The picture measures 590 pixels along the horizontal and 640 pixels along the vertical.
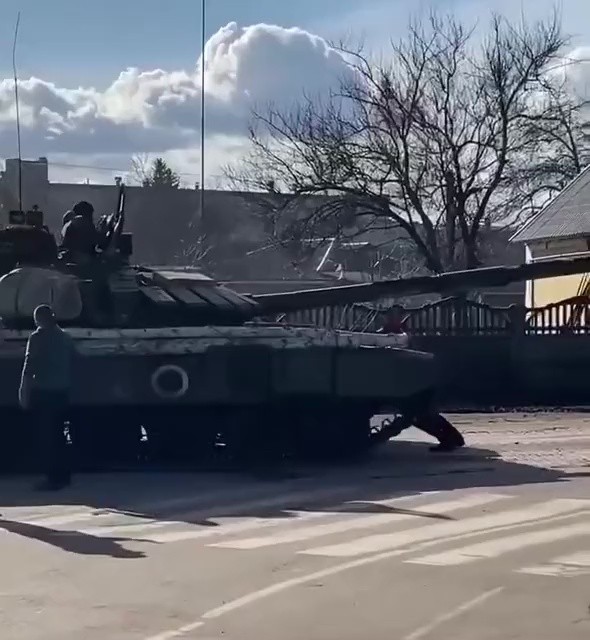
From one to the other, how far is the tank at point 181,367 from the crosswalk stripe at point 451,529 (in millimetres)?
3032

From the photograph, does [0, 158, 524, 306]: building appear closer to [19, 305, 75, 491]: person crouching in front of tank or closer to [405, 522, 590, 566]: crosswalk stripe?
[19, 305, 75, 491]: person crouching in front of tank

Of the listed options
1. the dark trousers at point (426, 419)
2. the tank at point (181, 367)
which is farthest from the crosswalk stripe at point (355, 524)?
the dark trousers at point (426, 419)

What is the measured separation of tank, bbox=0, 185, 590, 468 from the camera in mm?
13039

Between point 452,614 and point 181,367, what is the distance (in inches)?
250

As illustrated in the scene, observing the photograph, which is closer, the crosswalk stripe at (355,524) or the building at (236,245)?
the crosswalk stripe at (355,524)

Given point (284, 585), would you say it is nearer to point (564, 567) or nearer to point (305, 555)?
point (305, 555)

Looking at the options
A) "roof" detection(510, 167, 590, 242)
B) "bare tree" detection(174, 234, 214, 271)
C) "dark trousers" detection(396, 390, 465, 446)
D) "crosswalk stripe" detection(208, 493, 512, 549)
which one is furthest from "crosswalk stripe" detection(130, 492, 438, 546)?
"bare tree" detection(174, 234, 214, 271)

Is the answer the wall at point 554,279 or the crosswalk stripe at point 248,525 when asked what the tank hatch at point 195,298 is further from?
the wall at point 554,279

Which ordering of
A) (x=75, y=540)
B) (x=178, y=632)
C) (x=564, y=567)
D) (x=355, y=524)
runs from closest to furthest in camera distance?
(x=178, y=632) < (x=564, y=567) < (x=75, y=540) < (x=355, y=524)

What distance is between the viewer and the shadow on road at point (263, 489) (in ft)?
33.9

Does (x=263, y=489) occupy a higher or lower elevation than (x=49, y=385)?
lower

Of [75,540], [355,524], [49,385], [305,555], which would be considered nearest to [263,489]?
[49,385]

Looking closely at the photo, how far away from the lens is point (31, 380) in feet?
39.6

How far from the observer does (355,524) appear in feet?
32.0
